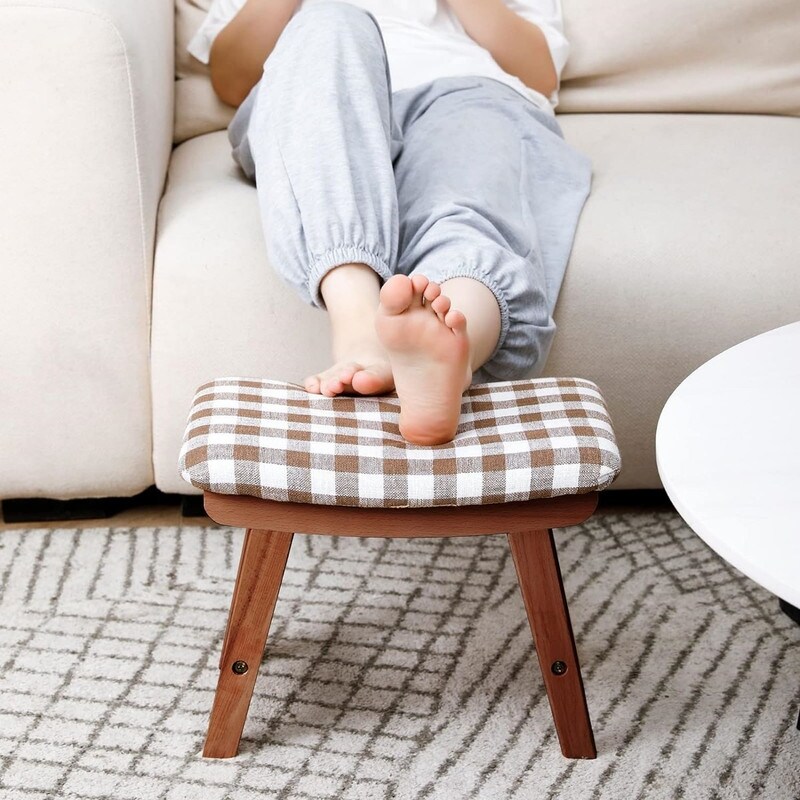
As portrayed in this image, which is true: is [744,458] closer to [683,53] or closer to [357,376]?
[357,376]

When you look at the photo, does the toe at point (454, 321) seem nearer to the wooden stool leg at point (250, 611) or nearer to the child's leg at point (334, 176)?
the child's leg at point (334, 176)

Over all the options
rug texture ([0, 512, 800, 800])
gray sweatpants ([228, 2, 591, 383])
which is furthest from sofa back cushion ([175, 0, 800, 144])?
rug texture ([0, 512, 800, 800])

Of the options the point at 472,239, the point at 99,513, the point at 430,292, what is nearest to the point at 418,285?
the point at 430,292

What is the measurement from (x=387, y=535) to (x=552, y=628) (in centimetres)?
17

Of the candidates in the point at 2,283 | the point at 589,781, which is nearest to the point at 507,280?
the point at 589,781

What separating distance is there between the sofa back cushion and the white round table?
0.89 metres

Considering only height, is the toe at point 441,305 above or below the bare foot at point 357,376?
above

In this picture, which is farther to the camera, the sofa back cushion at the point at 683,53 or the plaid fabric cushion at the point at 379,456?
Result: the sofa back cushion at the point at 683,53

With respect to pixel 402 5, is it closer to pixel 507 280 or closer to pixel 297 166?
pixel 297 166

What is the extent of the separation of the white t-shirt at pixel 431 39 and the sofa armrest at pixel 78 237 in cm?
20

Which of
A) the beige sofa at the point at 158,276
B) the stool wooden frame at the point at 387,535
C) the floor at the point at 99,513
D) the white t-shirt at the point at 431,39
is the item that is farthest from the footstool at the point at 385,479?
the white t-shirt at the point at 431,39

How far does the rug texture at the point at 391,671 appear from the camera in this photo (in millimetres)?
962

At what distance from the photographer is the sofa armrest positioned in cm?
112

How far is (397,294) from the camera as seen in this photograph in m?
0.81
